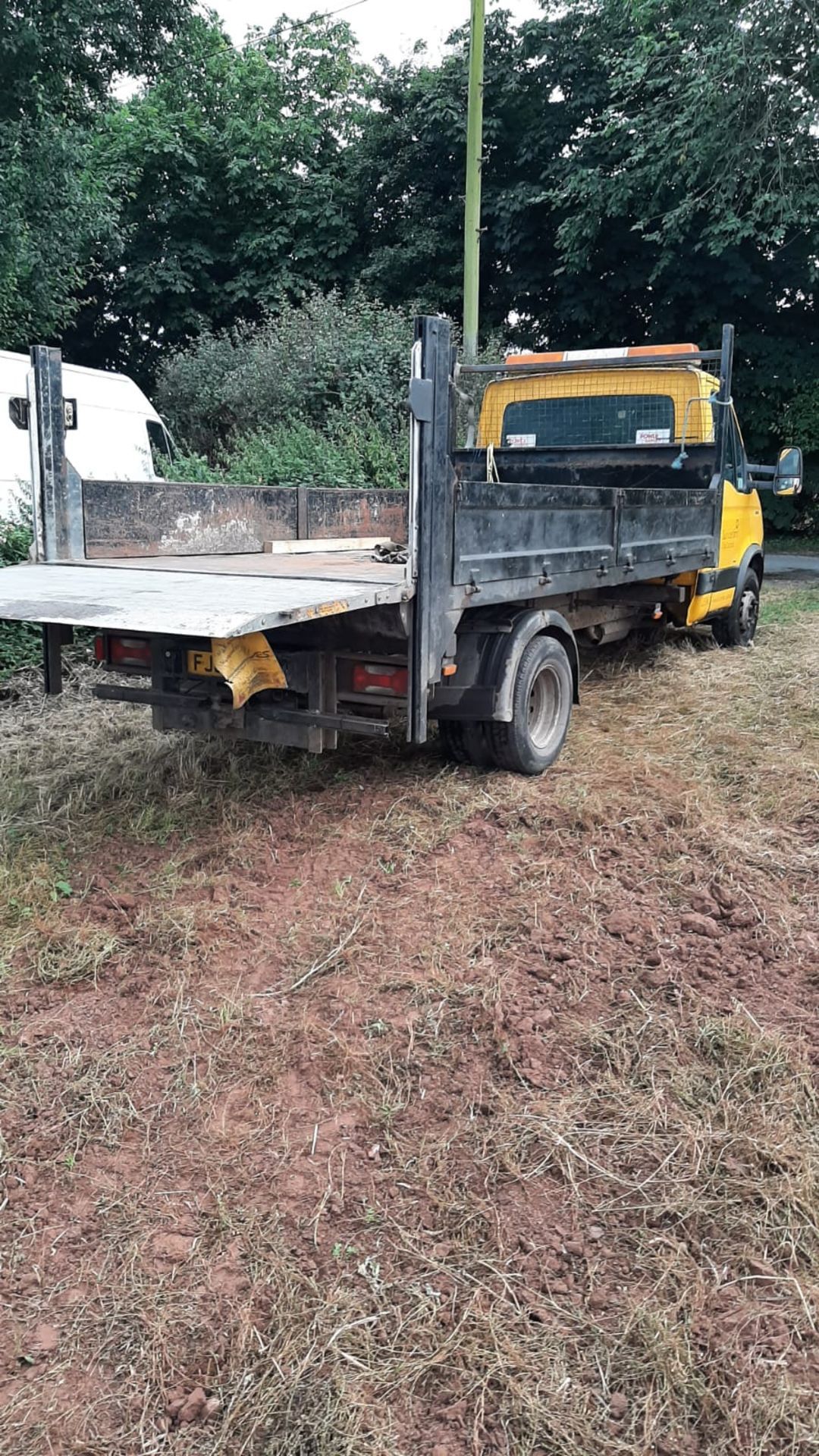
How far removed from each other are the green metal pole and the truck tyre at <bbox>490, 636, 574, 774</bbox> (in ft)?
28.7

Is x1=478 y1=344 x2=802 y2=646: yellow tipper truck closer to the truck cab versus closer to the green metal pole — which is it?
the truck cab

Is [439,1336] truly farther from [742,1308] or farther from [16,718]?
[16,718]

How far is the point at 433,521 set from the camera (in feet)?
14.2

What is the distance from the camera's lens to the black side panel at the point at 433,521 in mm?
4203

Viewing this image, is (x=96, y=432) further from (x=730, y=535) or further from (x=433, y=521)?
(x=433, y=521)

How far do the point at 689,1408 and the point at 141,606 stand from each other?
9.14ft

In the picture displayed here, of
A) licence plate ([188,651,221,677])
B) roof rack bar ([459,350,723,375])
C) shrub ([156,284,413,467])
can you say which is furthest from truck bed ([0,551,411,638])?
Result: shrub ([156,284,413,467])

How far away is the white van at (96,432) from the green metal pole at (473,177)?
390 centimetres

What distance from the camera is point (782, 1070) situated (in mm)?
3172

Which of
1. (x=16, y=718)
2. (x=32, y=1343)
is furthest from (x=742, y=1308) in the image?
(x=16, y=718)

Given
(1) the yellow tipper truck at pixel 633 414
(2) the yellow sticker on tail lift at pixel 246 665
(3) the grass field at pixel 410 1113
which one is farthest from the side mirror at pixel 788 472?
(2) the yellow sticker on tail lift at pixel 246 665

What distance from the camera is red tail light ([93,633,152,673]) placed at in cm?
474

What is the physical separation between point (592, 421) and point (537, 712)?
3.16 meters

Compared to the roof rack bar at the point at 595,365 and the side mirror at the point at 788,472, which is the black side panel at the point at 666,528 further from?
the roof rack bar at the point at 595,365
